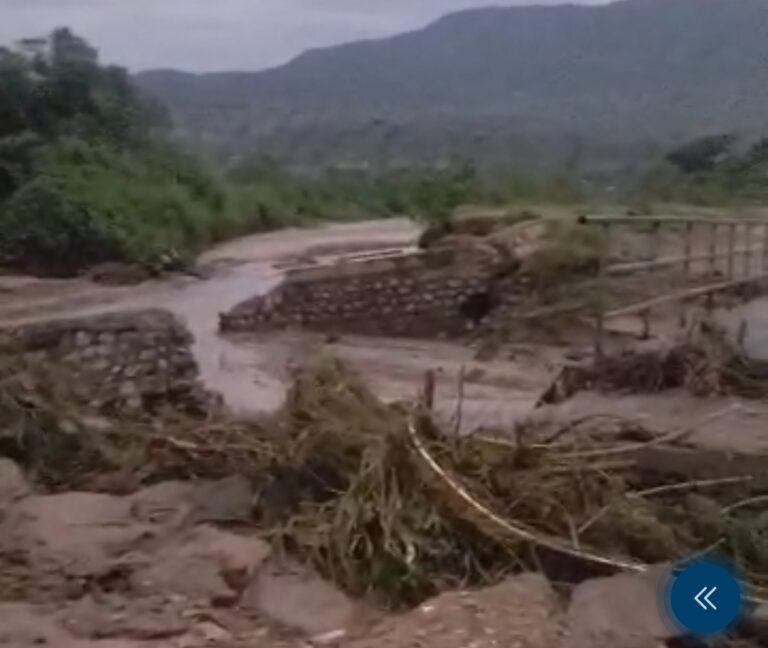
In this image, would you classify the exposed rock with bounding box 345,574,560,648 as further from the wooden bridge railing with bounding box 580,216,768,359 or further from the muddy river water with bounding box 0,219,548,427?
the wooden bridge railing with bounding box 580,216,768,359

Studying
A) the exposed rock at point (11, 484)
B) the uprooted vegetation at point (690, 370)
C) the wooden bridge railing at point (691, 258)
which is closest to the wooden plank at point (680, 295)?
the wooden bridge railing at point (691, 258)

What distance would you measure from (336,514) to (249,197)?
10.6 metres

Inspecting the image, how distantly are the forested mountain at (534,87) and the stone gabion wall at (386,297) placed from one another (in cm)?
138

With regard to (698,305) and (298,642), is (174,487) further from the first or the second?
(698,305)

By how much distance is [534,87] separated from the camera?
11.4m

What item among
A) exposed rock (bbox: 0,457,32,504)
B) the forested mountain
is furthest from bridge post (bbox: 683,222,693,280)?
exposed rock (bbox: 0,457,32,504)

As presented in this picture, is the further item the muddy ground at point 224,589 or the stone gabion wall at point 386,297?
the stone gabion wall at point 386,297

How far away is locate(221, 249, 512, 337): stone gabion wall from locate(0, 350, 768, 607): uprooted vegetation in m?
5.63

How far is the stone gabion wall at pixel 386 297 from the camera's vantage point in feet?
34.2

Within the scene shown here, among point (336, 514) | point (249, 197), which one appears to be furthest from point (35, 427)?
point (249, 197)

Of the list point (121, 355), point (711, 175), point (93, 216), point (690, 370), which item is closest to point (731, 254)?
point (690, 370)

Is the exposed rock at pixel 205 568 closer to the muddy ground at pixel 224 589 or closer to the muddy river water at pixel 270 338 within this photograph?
the muddy ground at pixel 224 589

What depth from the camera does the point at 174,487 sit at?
13.8 ft

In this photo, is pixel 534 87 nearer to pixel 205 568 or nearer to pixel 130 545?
pixel 130 545
